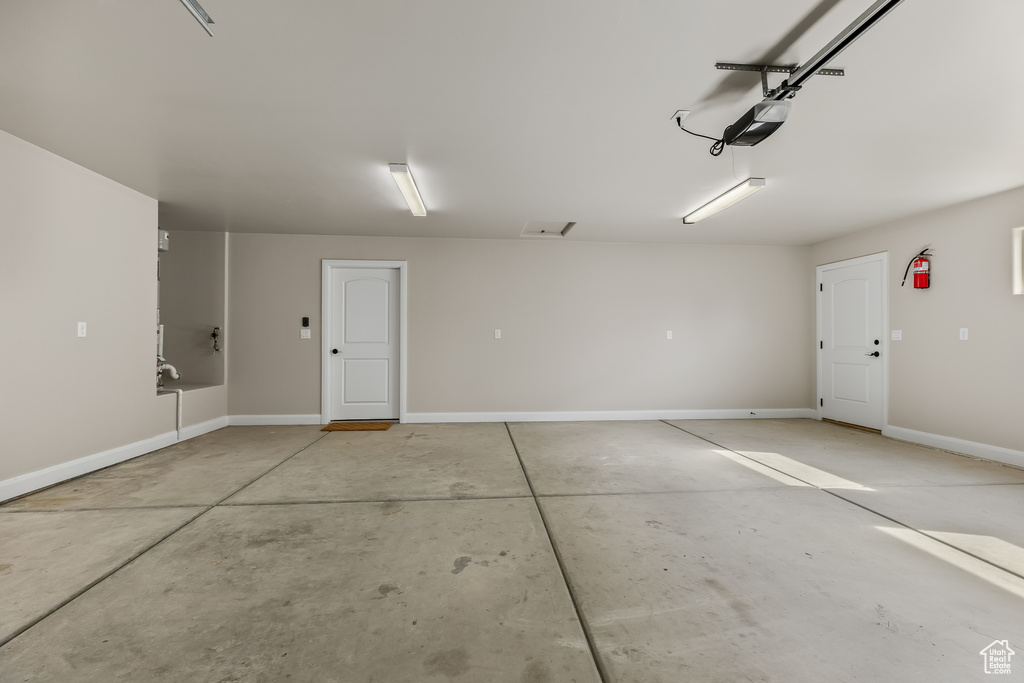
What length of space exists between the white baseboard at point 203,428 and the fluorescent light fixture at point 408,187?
3699 mm

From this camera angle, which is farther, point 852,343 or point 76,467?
point 852,343

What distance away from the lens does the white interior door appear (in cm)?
528

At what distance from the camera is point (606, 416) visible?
20.2ft

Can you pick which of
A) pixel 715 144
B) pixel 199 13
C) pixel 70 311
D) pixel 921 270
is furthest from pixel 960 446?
pixel 70 311

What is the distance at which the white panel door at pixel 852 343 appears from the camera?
530 centimetres

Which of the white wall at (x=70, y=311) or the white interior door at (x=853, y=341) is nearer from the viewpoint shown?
the white wall at (x=70, y=311)

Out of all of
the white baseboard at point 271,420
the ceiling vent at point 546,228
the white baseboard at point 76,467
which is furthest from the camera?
the white baseboard at point 271,420

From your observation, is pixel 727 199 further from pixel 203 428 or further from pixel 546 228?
pixel 203 428

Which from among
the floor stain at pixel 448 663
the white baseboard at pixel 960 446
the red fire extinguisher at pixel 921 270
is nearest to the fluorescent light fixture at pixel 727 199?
the red fire extinguisher at pixel 921 270

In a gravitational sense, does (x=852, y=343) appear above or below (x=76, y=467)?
above

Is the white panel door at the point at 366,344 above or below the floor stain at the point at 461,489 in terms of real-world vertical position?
above
